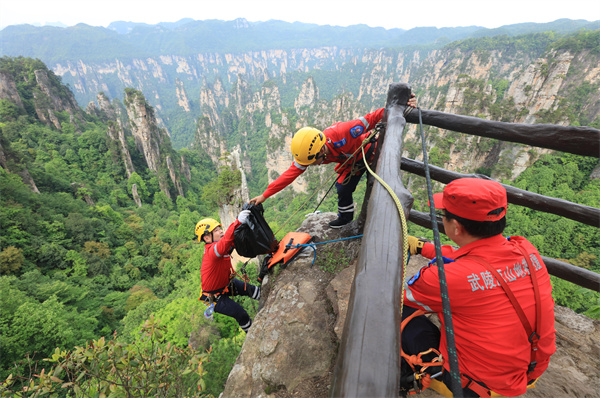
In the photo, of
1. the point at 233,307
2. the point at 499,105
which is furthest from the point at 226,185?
the point at 499,105

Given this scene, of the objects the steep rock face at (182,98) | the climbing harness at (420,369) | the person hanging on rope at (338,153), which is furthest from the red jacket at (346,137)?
the steep rock face at (182,98)

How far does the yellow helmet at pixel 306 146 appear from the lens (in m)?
3.35

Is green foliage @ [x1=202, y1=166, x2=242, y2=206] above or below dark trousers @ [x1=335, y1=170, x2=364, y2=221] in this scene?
below

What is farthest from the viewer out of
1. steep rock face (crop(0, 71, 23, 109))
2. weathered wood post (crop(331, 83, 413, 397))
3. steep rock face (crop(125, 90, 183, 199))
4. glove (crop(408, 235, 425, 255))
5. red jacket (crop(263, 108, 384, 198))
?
steep rock face (crop(125, 90, 183, 199))

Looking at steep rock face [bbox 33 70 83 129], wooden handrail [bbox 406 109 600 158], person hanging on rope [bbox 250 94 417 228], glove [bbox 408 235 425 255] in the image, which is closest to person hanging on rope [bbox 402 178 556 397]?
glove [bbox 408 235 425 255]

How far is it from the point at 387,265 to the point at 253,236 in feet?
7.82

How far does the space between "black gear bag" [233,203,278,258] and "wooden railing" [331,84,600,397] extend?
1.90 metres

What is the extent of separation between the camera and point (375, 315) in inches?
40.9

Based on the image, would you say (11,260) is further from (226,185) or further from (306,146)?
(306,146)

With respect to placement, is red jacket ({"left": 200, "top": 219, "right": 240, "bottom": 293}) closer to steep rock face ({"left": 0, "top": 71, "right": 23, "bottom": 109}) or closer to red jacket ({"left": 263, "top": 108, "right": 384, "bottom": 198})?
red jacket ({"left": 263, "top": 108, "right": 384, "bottom": 198})

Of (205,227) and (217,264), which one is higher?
(205,227)

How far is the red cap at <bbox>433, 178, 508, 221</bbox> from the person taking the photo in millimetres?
A: 1461

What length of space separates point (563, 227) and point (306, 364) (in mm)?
25732

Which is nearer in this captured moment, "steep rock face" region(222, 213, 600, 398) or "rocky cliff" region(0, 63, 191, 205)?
"steep rock face" region(222, 213, 600, 398)
